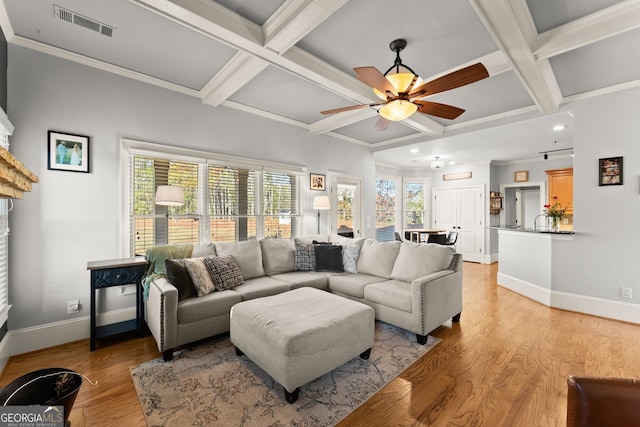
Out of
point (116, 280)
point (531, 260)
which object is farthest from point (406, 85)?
point (531, 260)

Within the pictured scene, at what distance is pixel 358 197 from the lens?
234 inches

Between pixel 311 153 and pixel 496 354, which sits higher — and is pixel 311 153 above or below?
above

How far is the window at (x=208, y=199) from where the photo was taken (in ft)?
10.6

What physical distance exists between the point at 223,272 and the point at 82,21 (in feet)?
8.30

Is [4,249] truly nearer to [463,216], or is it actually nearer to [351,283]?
[351,283]

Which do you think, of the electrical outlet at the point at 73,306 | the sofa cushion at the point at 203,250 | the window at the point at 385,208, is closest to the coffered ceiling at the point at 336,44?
the sofa cushion at the point at 203,250

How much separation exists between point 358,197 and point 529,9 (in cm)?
409

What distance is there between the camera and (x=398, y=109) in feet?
8.37

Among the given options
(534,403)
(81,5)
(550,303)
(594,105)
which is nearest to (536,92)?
(594,105)

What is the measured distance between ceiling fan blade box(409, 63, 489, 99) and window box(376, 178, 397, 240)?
214 inches

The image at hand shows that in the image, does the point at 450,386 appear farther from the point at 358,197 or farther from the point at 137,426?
the point at 358,197

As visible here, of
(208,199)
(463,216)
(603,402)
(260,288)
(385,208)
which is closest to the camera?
(603,402)

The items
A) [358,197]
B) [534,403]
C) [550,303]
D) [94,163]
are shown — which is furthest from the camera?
[358,197]

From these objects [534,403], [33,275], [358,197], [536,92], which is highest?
[536,92]
